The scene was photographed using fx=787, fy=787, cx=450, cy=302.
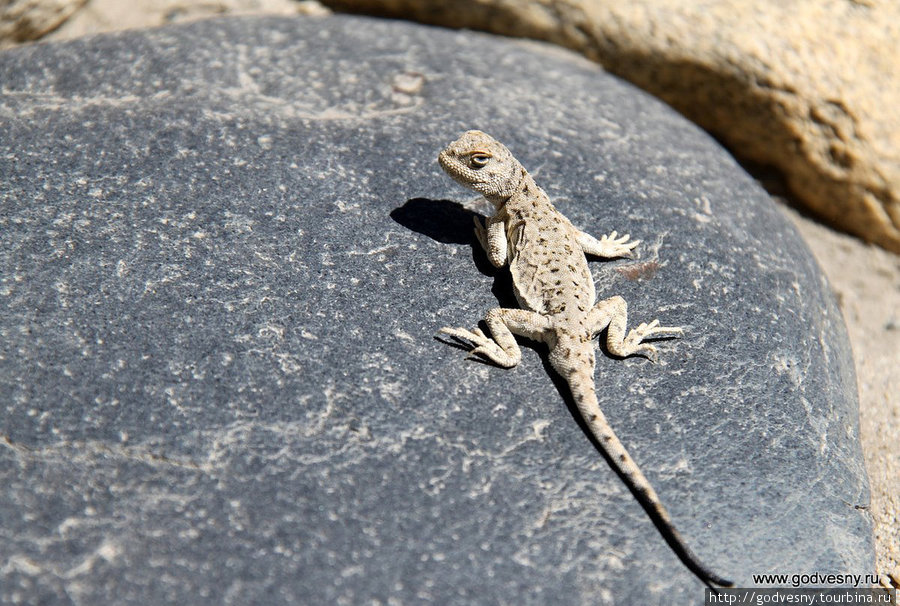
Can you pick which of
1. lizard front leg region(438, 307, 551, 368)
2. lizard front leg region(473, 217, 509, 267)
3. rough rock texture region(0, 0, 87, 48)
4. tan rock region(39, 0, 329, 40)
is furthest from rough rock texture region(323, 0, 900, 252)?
lizard front leg region(438, 307, 551, 368)

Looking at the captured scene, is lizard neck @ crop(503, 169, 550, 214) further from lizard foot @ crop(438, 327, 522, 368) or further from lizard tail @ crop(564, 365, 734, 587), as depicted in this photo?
lizard tail @ crop(564, 365, 734, 587)

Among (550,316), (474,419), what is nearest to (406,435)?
(474,419)

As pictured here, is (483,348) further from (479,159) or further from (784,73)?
(784,73)

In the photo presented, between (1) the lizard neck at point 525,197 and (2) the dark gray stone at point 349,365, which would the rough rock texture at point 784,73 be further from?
(1) the lizard neck at point 525,197

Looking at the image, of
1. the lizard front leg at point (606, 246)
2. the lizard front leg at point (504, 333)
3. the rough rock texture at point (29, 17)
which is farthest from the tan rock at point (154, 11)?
the lizard front leg at point (504, 333)

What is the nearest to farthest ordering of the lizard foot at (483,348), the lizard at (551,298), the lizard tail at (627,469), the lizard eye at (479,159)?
the lizard tail at (627,469)
the lizard at (551,298)
the lizard foot at (483,348)
the lizard eye at (479,159)
